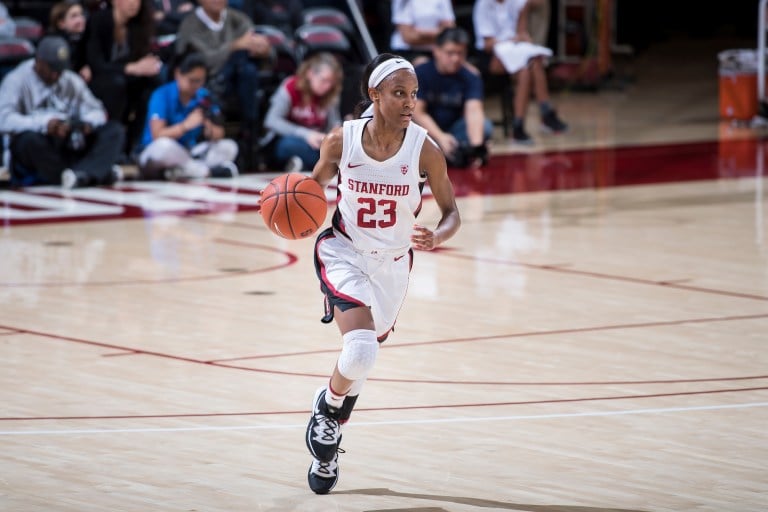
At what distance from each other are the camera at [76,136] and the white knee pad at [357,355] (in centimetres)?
767

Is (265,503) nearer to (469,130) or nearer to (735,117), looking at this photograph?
(469,130)

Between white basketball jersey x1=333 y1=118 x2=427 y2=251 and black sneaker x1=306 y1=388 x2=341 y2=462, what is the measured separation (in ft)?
1.90

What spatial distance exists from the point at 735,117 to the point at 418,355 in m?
11.9

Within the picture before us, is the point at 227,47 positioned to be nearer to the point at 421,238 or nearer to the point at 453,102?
the point at 453,102

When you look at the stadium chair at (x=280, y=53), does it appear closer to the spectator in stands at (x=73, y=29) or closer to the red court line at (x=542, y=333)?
the spectator in stands at (x=73, y=29)

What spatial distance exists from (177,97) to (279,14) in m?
3.04

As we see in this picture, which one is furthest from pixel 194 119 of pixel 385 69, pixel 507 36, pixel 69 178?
pixel 385 69

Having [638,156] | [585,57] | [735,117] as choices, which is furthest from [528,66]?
[585,57]

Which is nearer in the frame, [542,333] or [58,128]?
[542,333]

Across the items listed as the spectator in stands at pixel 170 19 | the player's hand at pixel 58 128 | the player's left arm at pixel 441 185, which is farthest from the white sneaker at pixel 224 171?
the player's left arm at pixel 441 185

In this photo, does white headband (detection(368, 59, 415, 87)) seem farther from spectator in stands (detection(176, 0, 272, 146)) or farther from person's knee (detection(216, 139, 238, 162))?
spectator in stands (detection(176, 0, 272, 146))

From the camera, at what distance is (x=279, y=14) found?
15.4 metres

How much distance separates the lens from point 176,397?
614 cm

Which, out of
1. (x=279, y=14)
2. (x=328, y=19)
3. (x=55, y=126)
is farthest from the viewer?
(x=328, y=19)
